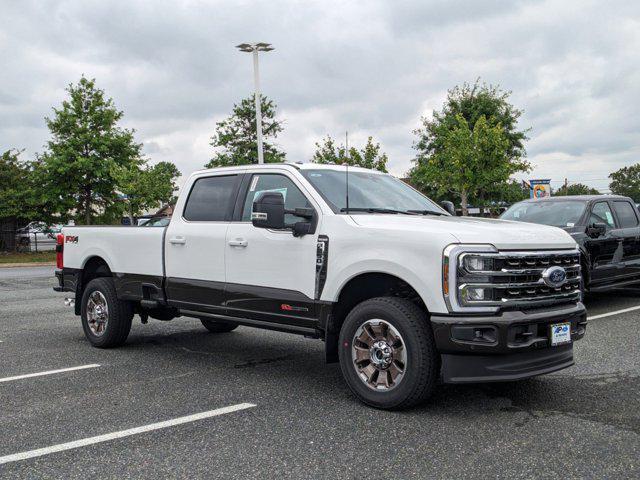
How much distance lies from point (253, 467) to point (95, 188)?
3232cm

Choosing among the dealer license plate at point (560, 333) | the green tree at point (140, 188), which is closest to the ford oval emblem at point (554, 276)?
the dealer license plate at point (560, 333)

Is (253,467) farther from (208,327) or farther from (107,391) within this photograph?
(208,327)

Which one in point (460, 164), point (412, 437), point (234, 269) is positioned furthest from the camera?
point (460, 164)

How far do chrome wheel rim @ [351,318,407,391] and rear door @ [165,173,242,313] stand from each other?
167 centimetres

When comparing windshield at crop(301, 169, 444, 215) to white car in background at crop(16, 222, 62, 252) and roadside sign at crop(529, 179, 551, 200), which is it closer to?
roadside sign at crop(529, 179, 551, 200)

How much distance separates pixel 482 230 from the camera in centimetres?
461

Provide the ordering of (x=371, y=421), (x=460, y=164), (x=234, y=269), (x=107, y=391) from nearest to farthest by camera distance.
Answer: (x=371, y=421) < (x=107, y=391) < (x=234, y=269) < (x=460, y=164)

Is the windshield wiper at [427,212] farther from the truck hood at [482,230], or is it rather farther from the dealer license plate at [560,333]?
the dealer license plate at [560,333]

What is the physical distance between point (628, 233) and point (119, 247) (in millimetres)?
7875

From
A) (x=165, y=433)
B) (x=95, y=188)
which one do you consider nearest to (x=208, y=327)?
(x=165, y=433)

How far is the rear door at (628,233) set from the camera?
10.2 metres

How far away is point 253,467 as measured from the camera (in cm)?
371

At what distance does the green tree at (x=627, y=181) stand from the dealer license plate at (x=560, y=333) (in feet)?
452

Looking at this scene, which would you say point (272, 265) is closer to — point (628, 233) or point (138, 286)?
point (138, 286)
